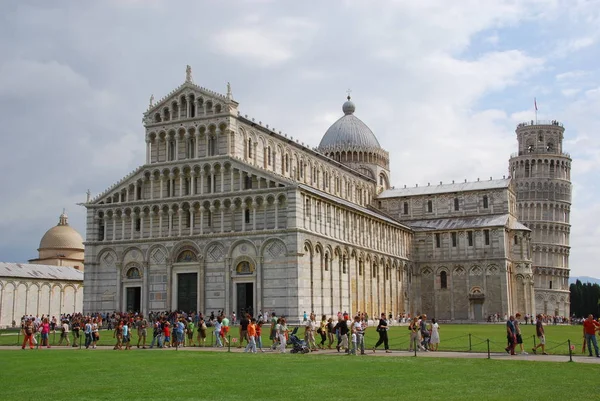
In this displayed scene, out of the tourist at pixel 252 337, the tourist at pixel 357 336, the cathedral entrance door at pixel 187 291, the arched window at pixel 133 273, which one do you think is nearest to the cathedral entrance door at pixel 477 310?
the cathedral entrance door at pixel 187 291

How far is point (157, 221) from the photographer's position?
6141 cm

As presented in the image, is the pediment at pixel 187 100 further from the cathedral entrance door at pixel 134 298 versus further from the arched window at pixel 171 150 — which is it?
the cathedral entrance door at pixel 134 298

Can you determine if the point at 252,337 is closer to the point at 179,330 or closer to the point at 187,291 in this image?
the point at 179,330

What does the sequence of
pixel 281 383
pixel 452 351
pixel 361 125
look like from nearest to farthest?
pixel 281 383 → pixel 452 351 → pixel 361 125

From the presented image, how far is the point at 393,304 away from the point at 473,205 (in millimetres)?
18102

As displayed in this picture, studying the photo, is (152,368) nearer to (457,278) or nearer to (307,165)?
(307,165)

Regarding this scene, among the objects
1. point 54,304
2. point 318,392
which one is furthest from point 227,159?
point 318,392

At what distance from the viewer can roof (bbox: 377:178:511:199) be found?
8519 centimetres

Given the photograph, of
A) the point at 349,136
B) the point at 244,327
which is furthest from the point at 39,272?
the point at 244,327

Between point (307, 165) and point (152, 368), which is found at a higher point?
point (307, 165)

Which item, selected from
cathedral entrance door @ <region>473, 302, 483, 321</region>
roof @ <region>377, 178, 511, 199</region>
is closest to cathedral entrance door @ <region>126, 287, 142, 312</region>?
roof @ <region>377, 178, 511, 199</region>

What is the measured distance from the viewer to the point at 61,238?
312 feet

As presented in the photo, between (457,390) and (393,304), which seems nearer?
(457,390)

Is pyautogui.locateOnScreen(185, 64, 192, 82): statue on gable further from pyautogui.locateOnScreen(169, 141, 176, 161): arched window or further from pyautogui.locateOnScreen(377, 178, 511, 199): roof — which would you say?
pyautogui.locateOnScreen(377, 178, 511, 199): roof
